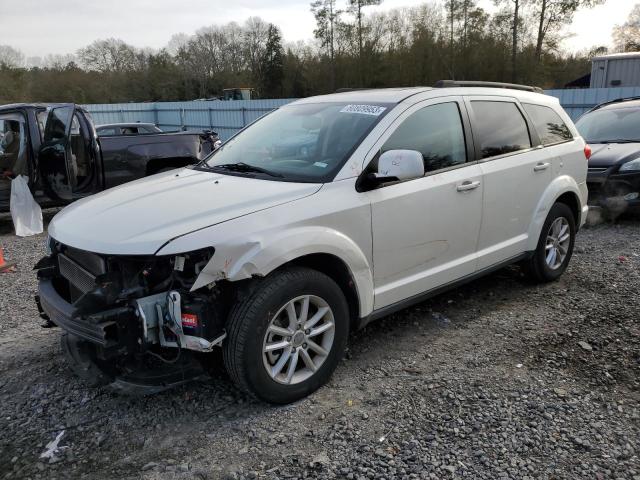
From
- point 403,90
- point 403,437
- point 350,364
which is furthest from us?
point 403,90

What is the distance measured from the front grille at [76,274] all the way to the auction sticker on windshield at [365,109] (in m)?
2.06

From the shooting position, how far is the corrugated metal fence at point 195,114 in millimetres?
21344

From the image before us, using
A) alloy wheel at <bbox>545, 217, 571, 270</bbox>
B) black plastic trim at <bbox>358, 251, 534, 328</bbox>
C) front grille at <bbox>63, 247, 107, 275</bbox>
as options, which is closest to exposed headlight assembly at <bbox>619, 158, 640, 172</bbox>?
alloy wheel at <bbox>545, 217, 571, 270</bbox>

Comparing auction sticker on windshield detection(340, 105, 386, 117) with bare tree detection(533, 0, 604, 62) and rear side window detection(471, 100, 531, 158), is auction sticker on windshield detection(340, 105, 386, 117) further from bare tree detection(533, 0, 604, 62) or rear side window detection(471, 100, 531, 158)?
bare tree detection(533, 0, 604, 62)

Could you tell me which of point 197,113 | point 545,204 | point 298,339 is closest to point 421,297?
point 298,339

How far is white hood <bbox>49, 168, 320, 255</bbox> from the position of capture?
280cm

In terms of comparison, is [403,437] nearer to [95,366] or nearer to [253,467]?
[253,467]

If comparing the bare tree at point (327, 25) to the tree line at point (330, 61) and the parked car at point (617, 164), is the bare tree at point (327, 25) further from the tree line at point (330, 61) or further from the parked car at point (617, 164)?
the parked car at point (617, 164)

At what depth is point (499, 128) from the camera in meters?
4.42

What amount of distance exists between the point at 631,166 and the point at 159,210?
6.85 meters

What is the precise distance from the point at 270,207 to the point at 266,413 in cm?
119

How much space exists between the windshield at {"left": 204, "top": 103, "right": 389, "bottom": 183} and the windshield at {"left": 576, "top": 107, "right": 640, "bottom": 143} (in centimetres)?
620

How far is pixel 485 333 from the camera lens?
4.15 metres

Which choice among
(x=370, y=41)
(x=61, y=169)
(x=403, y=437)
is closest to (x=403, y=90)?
(x=403, y=437)
